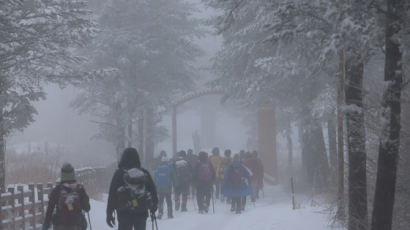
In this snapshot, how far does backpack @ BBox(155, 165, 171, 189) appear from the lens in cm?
1514

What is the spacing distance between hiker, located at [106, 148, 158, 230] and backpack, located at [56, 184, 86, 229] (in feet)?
2.47

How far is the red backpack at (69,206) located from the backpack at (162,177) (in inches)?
275

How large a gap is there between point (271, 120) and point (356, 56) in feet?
62.5

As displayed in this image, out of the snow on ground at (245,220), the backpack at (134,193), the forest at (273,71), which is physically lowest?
the snow on ground at (245,220)

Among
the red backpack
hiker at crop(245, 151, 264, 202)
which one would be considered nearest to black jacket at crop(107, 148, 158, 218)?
the red backpack

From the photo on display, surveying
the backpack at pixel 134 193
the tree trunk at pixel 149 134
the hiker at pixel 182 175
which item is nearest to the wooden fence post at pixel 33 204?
the backpack at pixel 134 193

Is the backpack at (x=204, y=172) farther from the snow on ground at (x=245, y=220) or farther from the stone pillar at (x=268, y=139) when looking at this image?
the stone pillar at (x=268, y=139)

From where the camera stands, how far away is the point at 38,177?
16438 mm

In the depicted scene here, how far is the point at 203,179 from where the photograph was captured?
16.2 meters

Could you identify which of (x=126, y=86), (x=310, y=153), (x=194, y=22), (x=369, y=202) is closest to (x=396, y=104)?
(x=369, y=202)

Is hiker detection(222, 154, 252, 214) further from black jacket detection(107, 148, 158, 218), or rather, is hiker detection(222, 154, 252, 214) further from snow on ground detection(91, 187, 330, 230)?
black jacket detection(107, 148, 158, 218)

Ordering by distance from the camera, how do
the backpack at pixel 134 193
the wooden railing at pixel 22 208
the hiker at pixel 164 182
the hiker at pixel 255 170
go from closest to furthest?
the backpack at pixel 134 193
the wooden railing at pixel 22 208
the hiker at pixel 164 182
the hiker at pixel 255 170

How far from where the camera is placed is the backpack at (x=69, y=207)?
8023mm

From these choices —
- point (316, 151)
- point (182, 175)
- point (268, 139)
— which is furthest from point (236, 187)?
point (268, 139)
